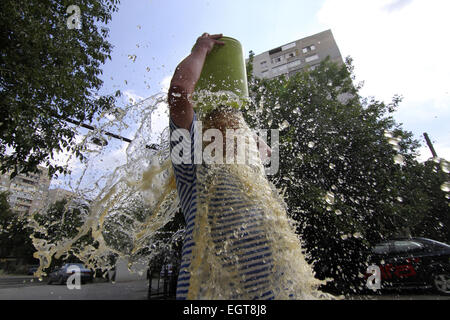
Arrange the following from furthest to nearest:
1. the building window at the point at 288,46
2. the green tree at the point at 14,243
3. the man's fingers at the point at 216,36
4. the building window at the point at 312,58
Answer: the building window at the point at 288,46 < the building window at the point at 312,58 < the green tree at the point at 14,243 < the man's fingers at the point at 216,36

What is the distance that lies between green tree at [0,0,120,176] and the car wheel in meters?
8.71

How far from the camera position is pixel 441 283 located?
5.96 m

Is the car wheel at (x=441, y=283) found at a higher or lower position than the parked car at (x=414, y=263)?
lower

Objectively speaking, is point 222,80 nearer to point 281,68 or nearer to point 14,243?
point 281,68

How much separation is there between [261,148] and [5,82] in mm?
4530

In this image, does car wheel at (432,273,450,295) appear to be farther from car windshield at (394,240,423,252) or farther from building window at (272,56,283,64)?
building window at (272,56,283,64)

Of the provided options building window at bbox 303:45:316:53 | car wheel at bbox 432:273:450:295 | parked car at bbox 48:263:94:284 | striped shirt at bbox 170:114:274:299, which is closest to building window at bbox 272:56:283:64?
building window at bbox 303:45:316:53

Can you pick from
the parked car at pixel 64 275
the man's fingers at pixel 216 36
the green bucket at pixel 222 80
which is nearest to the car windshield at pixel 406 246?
the green bucket at pixel 222 80

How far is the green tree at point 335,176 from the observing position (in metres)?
6.23

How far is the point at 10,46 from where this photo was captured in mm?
3904

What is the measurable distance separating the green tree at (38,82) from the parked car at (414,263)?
810cm

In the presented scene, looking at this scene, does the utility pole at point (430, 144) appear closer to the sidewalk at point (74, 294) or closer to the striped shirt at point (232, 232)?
the sidewalk at point (74, 294)
